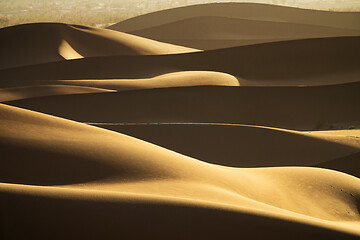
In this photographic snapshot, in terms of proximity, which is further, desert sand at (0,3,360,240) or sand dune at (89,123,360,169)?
sand dune at (89,123,360,169)

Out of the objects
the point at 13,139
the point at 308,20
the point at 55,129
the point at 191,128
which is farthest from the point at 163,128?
the point at 308,20

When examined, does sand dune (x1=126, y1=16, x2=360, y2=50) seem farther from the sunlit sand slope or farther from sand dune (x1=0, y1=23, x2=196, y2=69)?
the sunlit sand slope

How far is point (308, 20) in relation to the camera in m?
47.4

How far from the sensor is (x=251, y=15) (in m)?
49.7

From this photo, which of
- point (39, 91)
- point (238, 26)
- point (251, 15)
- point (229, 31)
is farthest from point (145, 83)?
point (251, 15)

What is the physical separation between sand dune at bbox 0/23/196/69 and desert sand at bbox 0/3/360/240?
0.06 m

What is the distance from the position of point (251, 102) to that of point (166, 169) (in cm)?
1133

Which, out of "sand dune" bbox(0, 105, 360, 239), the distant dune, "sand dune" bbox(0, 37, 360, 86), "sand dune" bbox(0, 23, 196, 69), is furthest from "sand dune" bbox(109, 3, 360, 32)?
"sand dune" bbox(0, 105, 360, 239)

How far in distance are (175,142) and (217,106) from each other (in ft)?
18.1

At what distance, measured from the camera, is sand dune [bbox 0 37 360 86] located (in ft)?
75.0

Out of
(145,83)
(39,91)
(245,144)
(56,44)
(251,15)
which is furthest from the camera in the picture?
(251,15)

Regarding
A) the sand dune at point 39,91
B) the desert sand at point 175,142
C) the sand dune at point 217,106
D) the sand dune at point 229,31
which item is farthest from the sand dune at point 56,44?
the sand dune at point 229,31

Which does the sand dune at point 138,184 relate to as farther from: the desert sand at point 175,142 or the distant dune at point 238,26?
the distant dune at point 238,26

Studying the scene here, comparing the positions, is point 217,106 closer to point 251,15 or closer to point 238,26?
point 238,26
